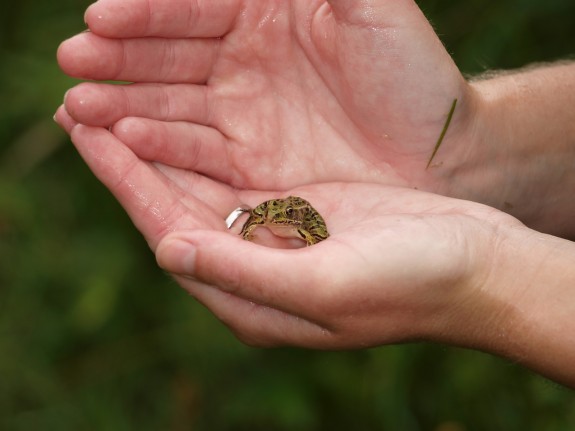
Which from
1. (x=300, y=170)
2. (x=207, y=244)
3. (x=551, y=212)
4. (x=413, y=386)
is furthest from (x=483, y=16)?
(x=207, y=244)

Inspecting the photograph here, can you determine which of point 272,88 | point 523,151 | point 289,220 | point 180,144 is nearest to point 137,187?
point 180,144

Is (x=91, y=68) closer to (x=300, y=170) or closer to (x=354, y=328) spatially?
(x=300, y=170)

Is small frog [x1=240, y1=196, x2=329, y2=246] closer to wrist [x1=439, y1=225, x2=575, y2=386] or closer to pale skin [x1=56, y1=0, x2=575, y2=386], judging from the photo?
pale skin [x1=56, y1=0, x2=575, y2=386]

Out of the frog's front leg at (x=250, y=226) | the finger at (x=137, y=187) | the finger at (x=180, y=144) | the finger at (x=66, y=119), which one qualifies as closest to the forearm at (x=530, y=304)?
the frog's front leg at (x=250, y=226)

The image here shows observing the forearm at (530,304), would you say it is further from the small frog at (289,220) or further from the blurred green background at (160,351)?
the blurred green background at (160,351)

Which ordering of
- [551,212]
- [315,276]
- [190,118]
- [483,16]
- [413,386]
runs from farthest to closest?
[483,16] → [413,386] → [551,212] → [190,118] → [315,276]

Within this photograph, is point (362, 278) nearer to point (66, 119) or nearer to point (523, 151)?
point (66, 119)
